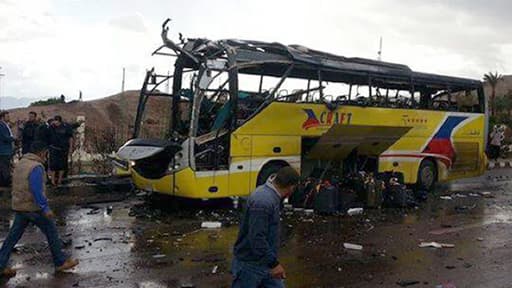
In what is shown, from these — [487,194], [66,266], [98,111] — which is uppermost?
[98,111]

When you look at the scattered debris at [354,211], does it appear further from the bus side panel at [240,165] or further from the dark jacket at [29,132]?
the dark jacket at [29,132]

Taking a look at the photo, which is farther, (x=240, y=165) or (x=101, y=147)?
(x=101, y=147)

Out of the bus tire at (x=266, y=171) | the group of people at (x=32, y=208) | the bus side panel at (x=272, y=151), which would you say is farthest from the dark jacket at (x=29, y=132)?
the group of people at (x=32, y=208)

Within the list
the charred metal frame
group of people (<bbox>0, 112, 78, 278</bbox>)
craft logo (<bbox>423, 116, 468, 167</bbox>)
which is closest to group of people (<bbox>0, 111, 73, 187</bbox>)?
the charred metal frame

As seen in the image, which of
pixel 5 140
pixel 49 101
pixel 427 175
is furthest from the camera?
pixel 49 101

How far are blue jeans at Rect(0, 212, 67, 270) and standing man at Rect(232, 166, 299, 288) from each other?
3149mm

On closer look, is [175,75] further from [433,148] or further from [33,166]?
[433,148]

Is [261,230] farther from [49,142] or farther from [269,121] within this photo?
[49,142]

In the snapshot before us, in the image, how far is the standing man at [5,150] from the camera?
12.0 m

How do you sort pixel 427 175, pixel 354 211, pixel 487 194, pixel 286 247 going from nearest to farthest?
pixel 286 247 < pixel 354 211 < pixel 427 175 < pixel 487 194

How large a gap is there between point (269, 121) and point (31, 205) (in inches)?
244

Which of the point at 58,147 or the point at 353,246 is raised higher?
the point at 58,147

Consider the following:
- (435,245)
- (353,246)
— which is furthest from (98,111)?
(435,245)

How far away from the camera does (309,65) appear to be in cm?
1309
